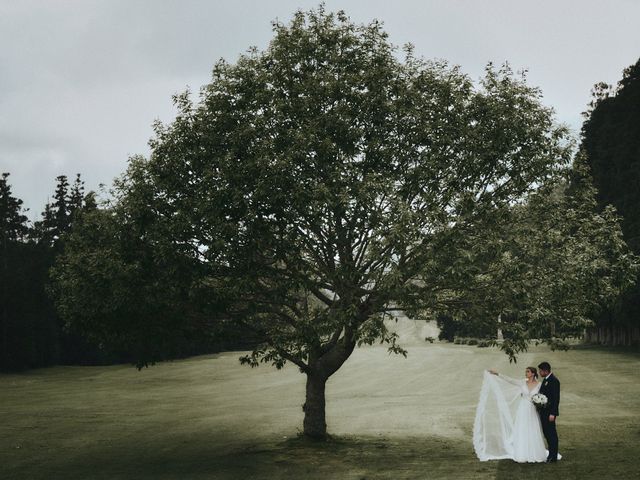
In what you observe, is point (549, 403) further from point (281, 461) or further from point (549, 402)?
point (281, 461)

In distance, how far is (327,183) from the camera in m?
19.6

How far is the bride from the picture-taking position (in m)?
18.7

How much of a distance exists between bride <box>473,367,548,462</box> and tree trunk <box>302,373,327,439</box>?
6201mm

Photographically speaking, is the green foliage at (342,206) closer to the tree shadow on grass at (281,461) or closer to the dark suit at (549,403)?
the dark suit at (549,403)

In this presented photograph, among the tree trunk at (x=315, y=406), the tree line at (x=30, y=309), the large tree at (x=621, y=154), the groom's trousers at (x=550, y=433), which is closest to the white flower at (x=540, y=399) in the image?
the groom's trousers at (x=550, y=433)

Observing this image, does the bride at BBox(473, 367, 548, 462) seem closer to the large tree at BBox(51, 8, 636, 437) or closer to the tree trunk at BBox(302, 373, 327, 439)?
the large tree at BBox(51, 8, 636, 437)

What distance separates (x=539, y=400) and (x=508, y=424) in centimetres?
143

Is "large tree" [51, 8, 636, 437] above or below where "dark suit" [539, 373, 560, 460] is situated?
above

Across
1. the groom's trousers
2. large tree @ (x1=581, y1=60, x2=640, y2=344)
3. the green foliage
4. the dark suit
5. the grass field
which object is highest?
large tree @ (x1=581, y1=60, x2=640, y2=344)

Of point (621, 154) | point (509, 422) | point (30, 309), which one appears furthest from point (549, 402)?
point (30, 309)

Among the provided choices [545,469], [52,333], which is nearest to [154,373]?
[52,333]

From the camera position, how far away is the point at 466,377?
56.7 meters

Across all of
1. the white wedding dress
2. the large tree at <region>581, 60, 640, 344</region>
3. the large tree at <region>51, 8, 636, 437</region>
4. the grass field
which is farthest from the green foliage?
the large tree at <region>581, 60, 640, 344</region>

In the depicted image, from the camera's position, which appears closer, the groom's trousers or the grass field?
the groom's trousers
